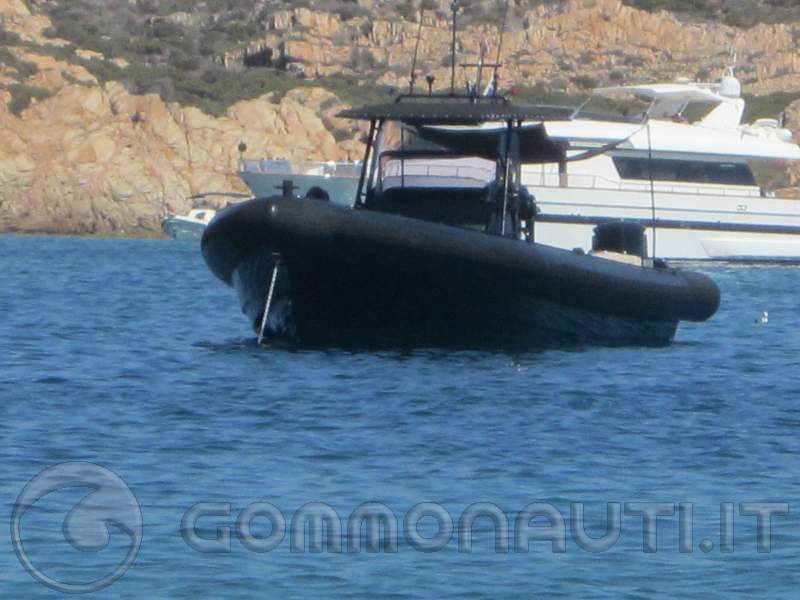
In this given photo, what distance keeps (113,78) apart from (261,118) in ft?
25.9

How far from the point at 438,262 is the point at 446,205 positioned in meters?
1.91

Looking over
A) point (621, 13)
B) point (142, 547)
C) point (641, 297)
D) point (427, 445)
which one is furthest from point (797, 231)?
point (621, 13)

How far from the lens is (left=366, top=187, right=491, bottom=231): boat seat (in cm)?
1756

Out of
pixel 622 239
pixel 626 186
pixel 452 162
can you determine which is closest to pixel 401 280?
pixel 452 162

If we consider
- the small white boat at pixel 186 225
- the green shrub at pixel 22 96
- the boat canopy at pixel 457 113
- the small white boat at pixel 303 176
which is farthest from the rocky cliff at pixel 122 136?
the boat canopy at pixel 457 113

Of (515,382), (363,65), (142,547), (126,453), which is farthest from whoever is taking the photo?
(363,65)

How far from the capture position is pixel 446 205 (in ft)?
57.8

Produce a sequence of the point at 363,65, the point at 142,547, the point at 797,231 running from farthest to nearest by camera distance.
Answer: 1. the point at 363,65
2. the point at 797,231
3. the point at 142,547

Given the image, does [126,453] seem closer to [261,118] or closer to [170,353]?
[170,353]

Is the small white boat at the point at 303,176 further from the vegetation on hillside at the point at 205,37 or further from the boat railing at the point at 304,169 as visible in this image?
the vegetation on hillside at the point at 205,37

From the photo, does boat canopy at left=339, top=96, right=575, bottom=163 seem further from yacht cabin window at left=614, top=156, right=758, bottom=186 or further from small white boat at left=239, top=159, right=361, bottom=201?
small white boat at left=239, top=159, right=361, bottom=201

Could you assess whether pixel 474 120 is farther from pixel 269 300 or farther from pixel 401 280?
pixel 269 300

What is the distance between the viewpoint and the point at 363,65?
6700cm

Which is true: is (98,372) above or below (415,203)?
below
